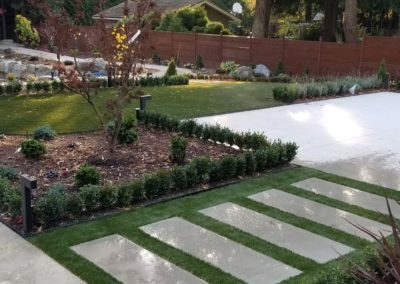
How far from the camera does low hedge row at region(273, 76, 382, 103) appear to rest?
1254 centimetres

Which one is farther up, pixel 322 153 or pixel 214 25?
pixel 214 25

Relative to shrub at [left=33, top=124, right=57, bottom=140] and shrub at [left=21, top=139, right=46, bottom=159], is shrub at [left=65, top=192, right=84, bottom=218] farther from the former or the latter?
shrub at [left=33, top=124, right=57, bottom=140]

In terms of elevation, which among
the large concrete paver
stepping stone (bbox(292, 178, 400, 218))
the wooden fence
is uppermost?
the wooden fence

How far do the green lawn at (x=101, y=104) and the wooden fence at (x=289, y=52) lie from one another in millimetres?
2352

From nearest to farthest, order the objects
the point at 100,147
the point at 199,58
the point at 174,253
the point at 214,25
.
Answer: the point at 174,253 < the point at 100,147 < the point at 199,58 < the point at 214,25

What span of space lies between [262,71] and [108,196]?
17.3 m

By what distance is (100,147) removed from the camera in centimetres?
773

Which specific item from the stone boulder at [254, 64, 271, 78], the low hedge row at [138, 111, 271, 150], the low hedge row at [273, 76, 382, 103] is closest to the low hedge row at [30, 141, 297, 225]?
the low hedge row at [138, 111, 271, 150]

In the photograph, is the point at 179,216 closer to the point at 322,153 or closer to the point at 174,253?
the point at 174,253

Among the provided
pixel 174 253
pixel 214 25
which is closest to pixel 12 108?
pixel 174 253

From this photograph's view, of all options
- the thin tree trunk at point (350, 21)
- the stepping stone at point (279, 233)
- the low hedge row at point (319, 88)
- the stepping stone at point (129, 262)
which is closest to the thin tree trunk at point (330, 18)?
the thin tree trunk at point (350, 21)

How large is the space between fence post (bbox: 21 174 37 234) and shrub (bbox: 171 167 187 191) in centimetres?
167

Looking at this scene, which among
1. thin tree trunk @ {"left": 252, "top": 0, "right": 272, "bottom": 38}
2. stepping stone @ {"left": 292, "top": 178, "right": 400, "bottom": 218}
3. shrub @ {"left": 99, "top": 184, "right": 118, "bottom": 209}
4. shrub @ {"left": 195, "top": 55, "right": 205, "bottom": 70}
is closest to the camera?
shrub @ {"left": 99, "top": 184, "right": 118, "bottom": 209}

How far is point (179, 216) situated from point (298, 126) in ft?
16.9
